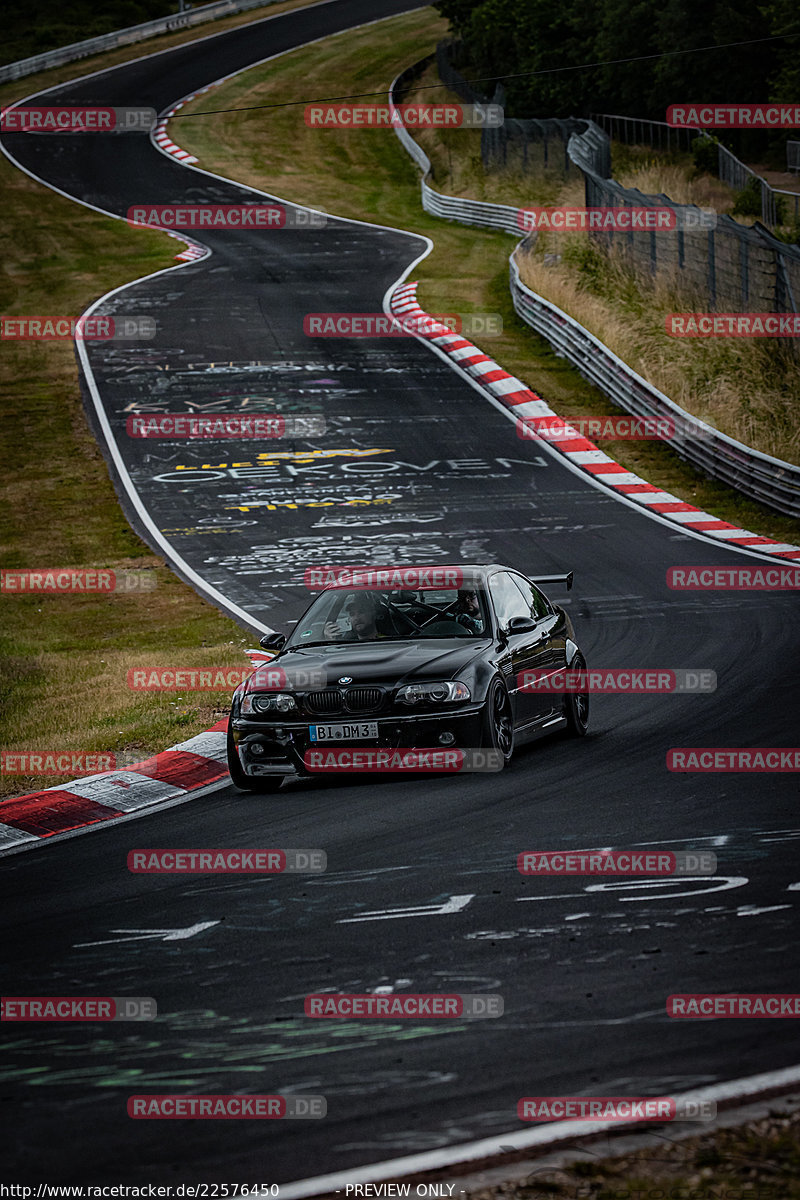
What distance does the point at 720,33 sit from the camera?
4688cm

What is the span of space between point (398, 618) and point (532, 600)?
1.48 meters

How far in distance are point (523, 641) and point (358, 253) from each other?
35.2m

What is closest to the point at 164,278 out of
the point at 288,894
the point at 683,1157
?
the point at 288,894

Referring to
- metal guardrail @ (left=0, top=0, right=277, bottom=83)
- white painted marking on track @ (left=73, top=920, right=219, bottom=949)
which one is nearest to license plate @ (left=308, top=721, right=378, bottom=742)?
white painted marking on track @ (left=73, top=920, right=219, bottom=949)

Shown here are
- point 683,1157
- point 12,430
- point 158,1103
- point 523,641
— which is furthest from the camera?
point 12,430

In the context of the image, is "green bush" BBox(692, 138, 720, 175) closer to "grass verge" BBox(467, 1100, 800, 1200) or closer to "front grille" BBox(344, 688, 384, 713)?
"front grille" BBox(344, 688, 384, 713)

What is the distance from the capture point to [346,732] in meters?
9.99

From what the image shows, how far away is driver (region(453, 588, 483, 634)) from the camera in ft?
35.8

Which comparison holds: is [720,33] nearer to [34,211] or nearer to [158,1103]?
[34,211]

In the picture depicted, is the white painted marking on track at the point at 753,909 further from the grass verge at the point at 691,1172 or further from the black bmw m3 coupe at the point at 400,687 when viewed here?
the black bmw m3 coupe at the point at 400,687

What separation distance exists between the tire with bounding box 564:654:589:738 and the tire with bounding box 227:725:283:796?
2.41 meters

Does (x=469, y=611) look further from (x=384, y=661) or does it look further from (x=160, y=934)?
(x=160, y=934)

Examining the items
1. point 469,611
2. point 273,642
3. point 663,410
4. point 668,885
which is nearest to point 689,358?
point 663,410

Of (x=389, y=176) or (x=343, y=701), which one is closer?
(x=343, y=701)
